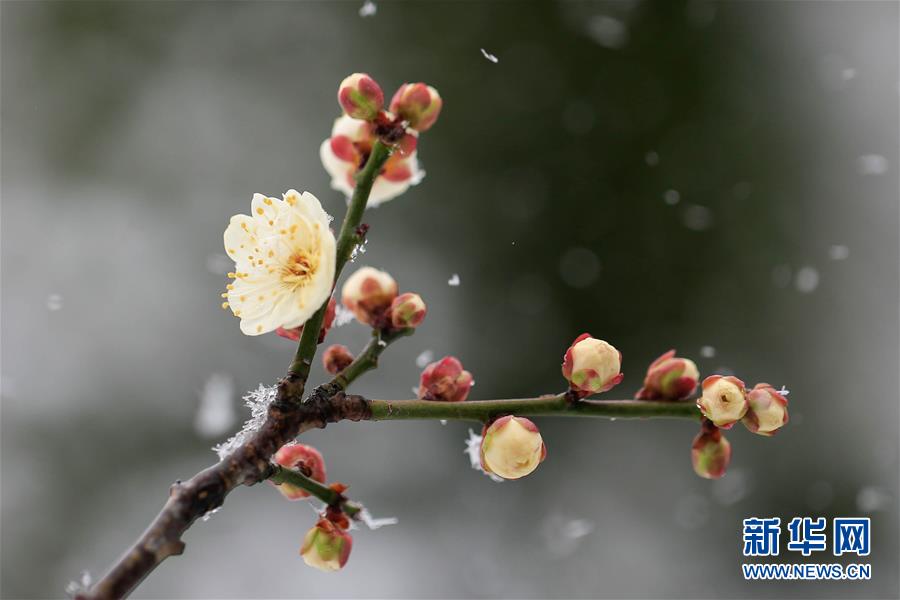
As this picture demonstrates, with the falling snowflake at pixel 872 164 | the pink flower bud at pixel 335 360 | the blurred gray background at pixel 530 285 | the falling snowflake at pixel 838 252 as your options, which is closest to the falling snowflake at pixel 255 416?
the pink flower bud at pixel 335 360

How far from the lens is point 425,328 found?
7.22 feet

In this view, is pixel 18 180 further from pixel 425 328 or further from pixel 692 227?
pixel 692 227

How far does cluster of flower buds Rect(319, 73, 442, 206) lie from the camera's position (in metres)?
0.72

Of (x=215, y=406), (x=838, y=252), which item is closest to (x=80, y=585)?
(x=215, y=406)

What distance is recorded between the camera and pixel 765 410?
2.10 feet

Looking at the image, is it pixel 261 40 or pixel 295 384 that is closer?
pixel 295 384

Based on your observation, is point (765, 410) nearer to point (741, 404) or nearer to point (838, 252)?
point (741, 404)

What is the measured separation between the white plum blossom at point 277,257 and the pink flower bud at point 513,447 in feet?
0.51

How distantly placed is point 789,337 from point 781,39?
766mm

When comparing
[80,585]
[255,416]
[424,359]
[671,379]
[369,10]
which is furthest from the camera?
[369,10]

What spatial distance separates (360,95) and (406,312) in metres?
0.18

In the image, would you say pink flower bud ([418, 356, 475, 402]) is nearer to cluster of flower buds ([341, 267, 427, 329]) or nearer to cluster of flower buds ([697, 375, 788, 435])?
cluster of flower buds ([341, 267, 427, 329])

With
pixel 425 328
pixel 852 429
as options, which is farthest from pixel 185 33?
pixel 852 429

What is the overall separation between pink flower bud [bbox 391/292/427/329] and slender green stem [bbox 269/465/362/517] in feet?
0.47
